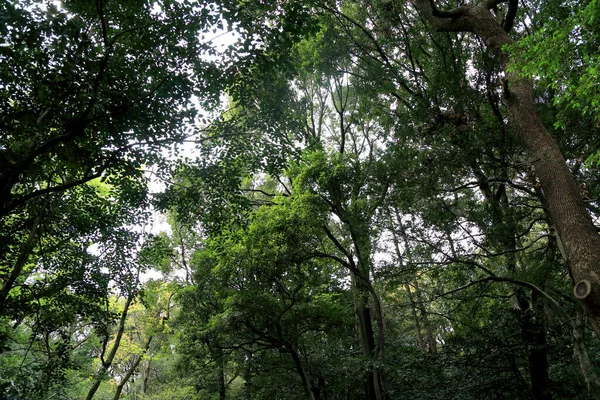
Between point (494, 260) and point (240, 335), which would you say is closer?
point (494, 260)

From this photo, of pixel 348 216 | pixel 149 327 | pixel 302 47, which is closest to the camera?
pixel 348 216

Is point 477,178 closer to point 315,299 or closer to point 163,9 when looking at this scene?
point 315,299

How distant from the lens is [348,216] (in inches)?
319

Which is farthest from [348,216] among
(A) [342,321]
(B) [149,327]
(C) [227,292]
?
(B) [149,327]

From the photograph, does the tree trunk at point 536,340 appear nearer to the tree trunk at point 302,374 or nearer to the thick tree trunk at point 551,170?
the thick tree trunk at point 551,170

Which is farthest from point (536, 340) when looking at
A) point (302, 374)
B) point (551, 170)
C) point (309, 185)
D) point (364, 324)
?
point (309, 185)

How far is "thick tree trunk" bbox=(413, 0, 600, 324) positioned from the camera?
3568 mm

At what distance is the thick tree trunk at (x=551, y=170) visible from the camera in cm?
357

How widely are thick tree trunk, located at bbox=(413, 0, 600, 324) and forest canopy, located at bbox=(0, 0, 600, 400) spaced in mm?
24

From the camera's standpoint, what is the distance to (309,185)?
8453 mm

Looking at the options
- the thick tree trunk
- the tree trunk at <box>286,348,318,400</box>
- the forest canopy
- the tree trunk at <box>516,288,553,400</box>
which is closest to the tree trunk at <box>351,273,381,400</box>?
the forest canopy

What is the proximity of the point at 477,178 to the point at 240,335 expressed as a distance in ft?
18.9

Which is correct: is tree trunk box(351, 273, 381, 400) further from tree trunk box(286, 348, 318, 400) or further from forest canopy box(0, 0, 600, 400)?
tree trunk box(286, 348, 318, 400)

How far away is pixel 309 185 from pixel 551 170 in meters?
5.09
